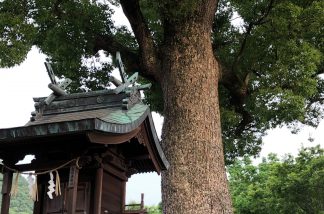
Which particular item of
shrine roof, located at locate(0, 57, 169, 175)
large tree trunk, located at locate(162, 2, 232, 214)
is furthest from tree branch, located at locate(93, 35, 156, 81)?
shrine roof, located at locate(0, 57, 169, 175)

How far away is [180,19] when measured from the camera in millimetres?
9961

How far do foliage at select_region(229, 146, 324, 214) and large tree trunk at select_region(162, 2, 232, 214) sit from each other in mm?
9323

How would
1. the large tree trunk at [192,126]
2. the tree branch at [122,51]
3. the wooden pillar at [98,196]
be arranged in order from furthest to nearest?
the tree branch at [122,51], the large tree trunk at [192,126], the wooden pillar at [98,196]

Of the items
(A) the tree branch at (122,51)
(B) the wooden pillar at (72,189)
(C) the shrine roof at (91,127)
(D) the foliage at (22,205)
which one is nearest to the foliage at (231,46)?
(A) the tree branch at (122,51)

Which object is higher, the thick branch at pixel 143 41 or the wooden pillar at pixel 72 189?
the thick branch at pixel 143 41

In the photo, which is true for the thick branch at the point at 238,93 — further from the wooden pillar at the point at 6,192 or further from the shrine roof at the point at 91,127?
the wooden pillar at the point at 6,192

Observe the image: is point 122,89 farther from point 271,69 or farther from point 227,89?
point 227,89

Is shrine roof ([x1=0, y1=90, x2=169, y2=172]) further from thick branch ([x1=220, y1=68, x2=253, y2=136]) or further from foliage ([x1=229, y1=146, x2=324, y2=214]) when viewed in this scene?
foliage ([x1=229, y1=146, x2=324, y2=214])

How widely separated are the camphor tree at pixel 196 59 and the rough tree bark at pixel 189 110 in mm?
19

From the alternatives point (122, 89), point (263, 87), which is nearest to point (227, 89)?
point (263, 87)

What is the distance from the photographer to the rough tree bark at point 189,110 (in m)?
8.73

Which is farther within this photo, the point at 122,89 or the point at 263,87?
the point at 263,87

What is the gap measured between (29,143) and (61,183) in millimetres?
612

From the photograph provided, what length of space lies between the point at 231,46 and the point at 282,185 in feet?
27.1
